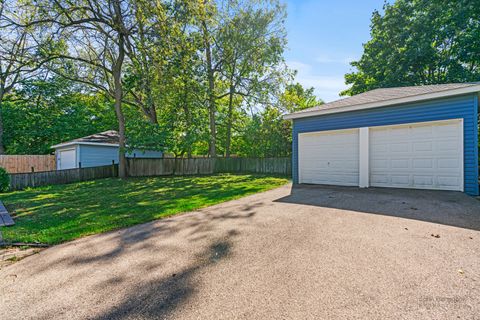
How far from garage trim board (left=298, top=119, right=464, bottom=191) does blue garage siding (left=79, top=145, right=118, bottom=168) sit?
1253 centimetres

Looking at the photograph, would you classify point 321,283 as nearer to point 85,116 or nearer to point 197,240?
point 197,240

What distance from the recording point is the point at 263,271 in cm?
258

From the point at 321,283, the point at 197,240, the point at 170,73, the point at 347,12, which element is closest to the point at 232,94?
the point at 170,73

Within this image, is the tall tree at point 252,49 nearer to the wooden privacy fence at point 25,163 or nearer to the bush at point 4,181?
the wooden privacy fence at point 25,163

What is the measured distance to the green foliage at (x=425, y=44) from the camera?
1324 centimetres

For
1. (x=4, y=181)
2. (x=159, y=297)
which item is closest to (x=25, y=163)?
(x=4, y=181)

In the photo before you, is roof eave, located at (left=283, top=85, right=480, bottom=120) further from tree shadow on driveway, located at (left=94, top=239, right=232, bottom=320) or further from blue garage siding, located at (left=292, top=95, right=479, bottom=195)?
tree shadow on driveway, located at (left=94, top=239, right=232, bottom=320)

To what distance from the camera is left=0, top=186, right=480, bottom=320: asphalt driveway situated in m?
1.97

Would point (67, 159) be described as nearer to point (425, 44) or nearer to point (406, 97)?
point (406, 97)

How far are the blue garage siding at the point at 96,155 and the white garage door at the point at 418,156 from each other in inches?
596

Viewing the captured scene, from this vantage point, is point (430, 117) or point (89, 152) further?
point (89, 152)

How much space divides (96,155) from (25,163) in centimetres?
506

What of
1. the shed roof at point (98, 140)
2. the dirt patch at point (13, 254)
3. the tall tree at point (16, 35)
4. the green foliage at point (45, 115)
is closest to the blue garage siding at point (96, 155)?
the shed roof at point (98, 140)

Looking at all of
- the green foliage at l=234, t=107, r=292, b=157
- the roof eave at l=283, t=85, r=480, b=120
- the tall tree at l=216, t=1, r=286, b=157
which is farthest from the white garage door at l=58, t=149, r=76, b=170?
the roof eave at l=283, t=85, r=480, b=120
